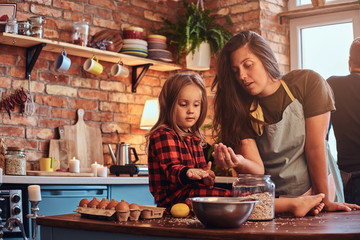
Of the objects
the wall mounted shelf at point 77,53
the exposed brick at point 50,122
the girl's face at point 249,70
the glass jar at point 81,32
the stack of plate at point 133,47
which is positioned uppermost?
the glass jar at point 81,32

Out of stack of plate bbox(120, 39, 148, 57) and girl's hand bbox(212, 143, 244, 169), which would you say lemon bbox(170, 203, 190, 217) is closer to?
girl's hand bbox(212, 143, 244, 169)

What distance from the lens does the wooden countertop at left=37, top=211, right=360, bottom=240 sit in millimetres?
1094

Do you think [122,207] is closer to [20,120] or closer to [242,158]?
[242,158]

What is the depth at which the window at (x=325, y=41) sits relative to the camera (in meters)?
3.94

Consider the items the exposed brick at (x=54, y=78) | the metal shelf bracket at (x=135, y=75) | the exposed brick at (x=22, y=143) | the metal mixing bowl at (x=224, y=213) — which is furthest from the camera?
the metal shelf bracket at (x=135, y=75)

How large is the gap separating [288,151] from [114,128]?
8.51 feet

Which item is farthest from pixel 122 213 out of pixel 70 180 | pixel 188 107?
pixel 70 180

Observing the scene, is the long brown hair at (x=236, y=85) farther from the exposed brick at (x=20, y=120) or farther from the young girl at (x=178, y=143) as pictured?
the exposed brick at (x=20, y=120)

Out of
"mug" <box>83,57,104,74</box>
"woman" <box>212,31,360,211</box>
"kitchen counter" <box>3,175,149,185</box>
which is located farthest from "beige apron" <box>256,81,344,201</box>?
"mug" <box>83,57,104,74</box>

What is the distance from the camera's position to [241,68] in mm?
1700

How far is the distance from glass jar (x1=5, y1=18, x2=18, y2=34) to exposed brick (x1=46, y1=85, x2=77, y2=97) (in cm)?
51

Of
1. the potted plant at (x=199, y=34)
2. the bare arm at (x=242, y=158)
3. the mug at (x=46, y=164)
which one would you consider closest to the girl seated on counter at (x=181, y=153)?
the bare arm at (x=242, y=158)

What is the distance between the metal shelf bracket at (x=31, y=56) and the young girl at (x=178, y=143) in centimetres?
193

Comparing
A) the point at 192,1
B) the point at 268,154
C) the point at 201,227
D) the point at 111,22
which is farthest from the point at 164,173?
the point at 192,1
